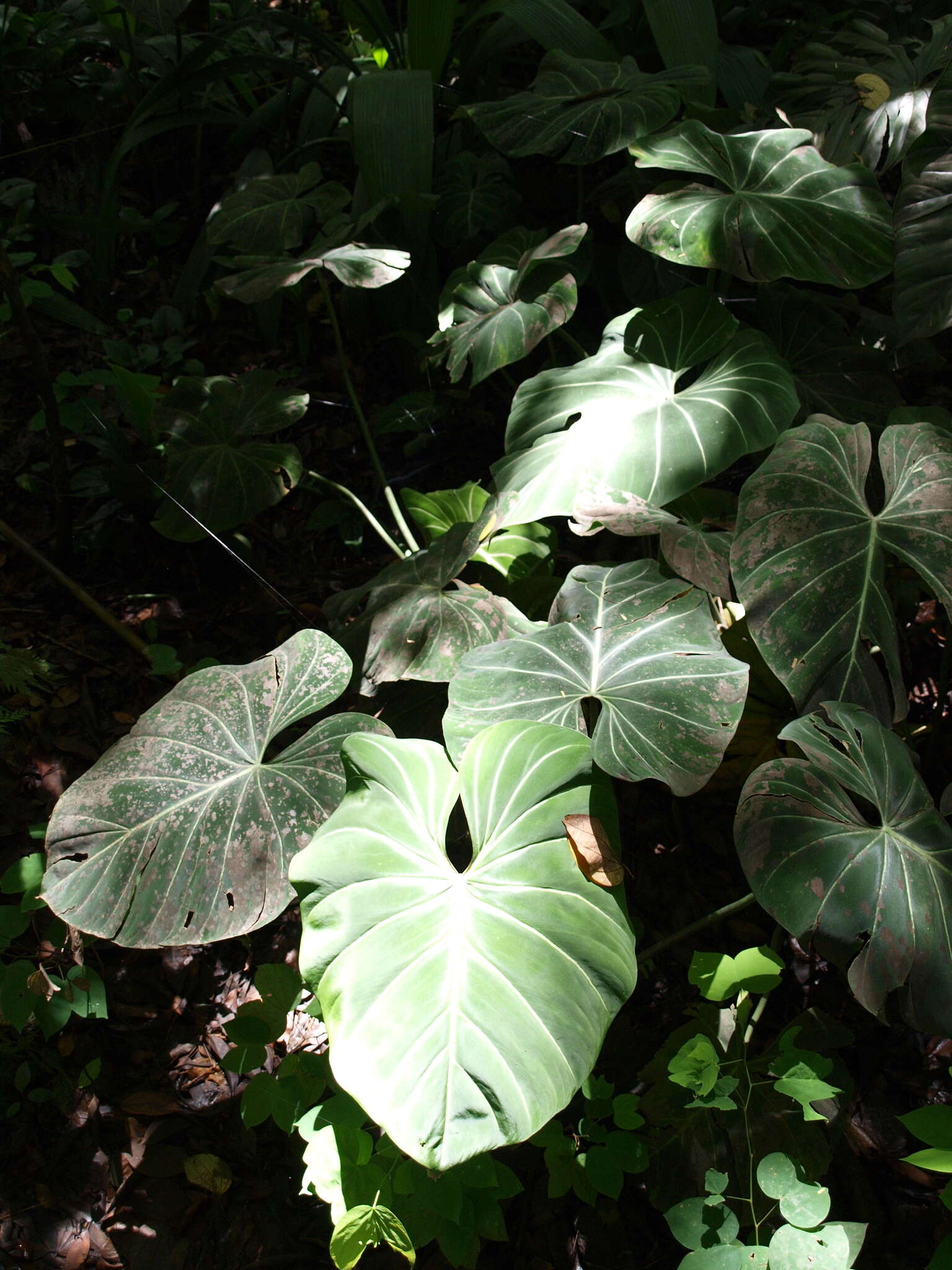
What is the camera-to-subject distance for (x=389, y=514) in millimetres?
2561

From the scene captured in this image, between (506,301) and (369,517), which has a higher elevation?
(506,301)

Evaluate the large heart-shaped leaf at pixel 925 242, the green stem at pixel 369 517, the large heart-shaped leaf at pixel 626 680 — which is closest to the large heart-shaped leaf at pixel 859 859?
the large heart-shaped leaf at pixel 626 680

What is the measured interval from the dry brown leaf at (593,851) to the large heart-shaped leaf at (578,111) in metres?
1.56

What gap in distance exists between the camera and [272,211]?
234 cm

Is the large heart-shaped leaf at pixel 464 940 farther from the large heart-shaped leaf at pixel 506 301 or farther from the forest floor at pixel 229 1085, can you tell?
the large heart-shaped leaf at pixel 506 301

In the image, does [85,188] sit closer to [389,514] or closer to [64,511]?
[64,511]

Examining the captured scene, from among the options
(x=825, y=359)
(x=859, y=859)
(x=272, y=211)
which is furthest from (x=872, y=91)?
(x=859, y=859)

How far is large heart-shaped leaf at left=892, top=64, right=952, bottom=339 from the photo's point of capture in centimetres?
165

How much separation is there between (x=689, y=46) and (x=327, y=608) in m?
2.12

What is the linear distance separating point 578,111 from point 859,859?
1854mm

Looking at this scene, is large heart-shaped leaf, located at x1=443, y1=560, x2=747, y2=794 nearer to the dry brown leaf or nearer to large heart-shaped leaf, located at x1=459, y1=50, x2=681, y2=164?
the dry brown leaf

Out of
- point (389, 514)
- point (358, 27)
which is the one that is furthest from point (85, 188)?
point (389, 514)

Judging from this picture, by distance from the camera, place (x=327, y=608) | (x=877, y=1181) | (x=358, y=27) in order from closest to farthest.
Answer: (x=877, y=1181) < (x=327, y=608) < (x=358, y=27)

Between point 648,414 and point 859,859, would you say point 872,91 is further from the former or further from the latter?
point 859,859
